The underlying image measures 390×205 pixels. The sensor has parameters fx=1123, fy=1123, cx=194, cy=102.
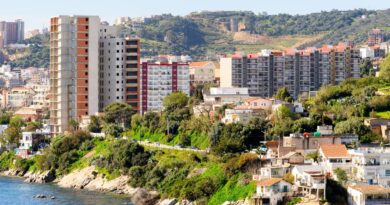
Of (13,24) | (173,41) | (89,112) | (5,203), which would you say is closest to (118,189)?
(5,203)

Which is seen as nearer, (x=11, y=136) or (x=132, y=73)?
(x=11, y=136)

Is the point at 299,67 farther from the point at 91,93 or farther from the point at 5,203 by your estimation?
the point at 5,203

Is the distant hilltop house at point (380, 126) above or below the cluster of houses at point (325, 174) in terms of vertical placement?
above

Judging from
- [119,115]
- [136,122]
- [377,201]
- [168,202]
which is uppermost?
[119,115]

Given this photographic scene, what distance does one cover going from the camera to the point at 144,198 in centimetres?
3612

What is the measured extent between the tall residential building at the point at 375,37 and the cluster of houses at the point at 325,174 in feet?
210

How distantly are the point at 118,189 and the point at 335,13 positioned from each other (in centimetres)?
8061

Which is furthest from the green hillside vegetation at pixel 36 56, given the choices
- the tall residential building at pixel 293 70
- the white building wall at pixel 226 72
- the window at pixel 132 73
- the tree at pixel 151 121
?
the tree at pixel 151 121

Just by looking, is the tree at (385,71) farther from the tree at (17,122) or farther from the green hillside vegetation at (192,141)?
the tree at (17,122)

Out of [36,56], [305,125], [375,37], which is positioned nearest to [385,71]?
[305,125]

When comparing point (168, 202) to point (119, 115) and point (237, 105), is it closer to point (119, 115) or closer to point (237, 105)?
point (237, 105)

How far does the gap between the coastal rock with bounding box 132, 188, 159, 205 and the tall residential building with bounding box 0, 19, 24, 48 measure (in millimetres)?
87870

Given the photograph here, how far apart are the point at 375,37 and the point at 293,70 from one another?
41.9 m

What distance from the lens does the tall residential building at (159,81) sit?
57.8m
